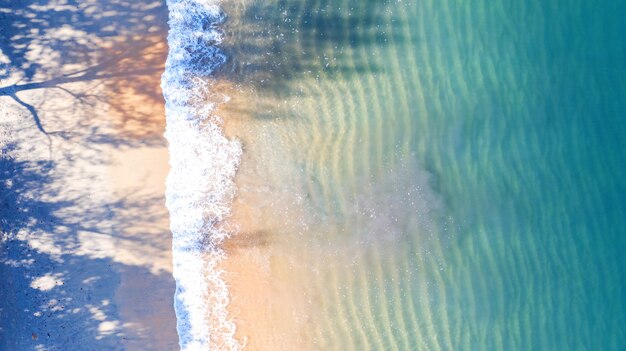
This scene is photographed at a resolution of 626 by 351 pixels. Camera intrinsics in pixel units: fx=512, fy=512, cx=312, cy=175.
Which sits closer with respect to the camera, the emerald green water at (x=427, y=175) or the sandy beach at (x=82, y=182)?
the sandy beach at (x=82, y=182)

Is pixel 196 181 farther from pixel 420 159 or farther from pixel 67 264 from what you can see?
pixel 420 159

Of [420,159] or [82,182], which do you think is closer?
[82,182]

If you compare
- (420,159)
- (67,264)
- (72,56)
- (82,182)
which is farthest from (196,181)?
(420,159)

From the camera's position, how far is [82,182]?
565 cm

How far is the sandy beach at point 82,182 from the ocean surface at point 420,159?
467 mm

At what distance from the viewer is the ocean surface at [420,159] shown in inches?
226

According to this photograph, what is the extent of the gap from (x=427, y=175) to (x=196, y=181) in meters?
2.60

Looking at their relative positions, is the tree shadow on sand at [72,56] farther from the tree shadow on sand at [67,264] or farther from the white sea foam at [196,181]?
the tree shadow on sand at [67,264]

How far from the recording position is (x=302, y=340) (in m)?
5.75

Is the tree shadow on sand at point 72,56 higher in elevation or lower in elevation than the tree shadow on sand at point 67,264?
higher

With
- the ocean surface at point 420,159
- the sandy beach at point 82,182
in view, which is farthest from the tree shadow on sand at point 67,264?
the ocean surface at point 420,159

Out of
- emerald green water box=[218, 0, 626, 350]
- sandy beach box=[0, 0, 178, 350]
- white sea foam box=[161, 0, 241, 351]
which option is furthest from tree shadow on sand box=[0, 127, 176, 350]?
emerald green water box=[218, 0, 626, 350]

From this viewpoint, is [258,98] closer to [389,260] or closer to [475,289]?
[389,260]

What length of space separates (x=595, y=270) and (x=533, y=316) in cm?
88
